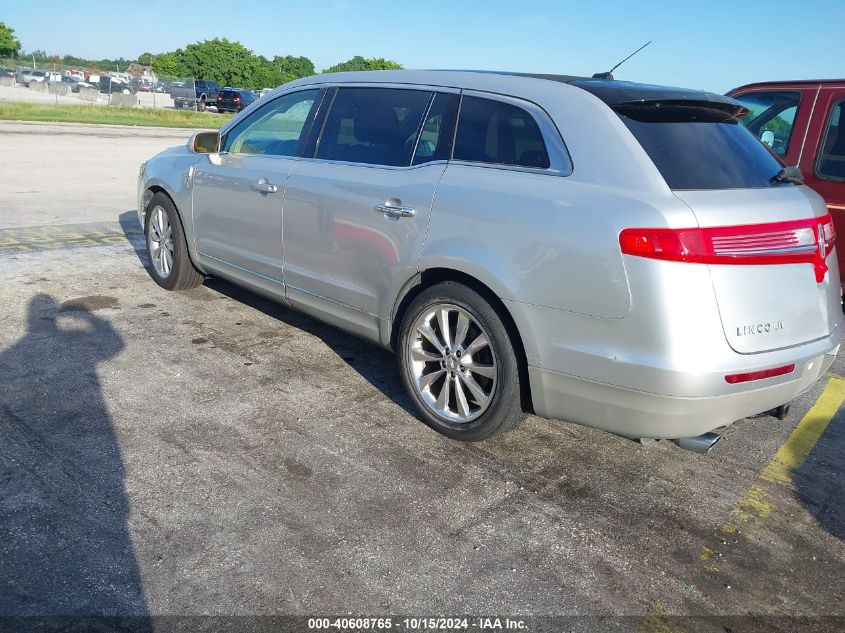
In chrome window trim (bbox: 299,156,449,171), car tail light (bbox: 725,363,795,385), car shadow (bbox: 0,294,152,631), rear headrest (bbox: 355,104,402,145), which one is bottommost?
car shadow (bbox: 0,294,152,631)

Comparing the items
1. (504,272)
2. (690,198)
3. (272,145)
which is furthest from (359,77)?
(690,198)

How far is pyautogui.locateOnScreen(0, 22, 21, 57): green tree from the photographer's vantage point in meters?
87.7

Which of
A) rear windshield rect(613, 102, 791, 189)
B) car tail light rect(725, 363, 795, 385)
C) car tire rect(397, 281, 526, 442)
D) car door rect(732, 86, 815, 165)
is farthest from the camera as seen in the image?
car door rect(732, 86, 815, 165)

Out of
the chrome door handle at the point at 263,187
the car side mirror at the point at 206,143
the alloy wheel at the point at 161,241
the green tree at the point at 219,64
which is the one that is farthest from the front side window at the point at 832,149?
the green tree at the point at 219,64

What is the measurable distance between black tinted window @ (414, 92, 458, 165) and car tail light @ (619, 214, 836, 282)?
1.26 m

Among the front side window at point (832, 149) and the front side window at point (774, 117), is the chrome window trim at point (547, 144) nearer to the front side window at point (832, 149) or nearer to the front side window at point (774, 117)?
the front side window at point (774, 117)

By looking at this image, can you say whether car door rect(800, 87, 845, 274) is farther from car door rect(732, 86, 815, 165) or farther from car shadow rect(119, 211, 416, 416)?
car shadow rect(119, 211, 416, 416)

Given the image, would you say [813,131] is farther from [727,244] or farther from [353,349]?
[353,349]

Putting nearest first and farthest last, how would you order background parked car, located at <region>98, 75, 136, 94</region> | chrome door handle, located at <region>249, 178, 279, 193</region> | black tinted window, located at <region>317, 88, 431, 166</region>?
black tinted window, located at <region>317, 88, 431, 166</region>, chrome door handle, located at <region>249, 178, 279, 193</region>, background parked car, located at <region>98, 75, 136, 94</region>

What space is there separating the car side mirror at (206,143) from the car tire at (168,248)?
1.89 ft

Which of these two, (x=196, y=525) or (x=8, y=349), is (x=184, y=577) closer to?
(x=196, y=525)

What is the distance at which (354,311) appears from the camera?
4.43 m

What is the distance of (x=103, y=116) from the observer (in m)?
33.2

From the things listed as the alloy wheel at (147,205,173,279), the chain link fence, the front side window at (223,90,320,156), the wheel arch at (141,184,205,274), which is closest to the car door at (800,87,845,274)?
the front side window at (223,90,320,156)
